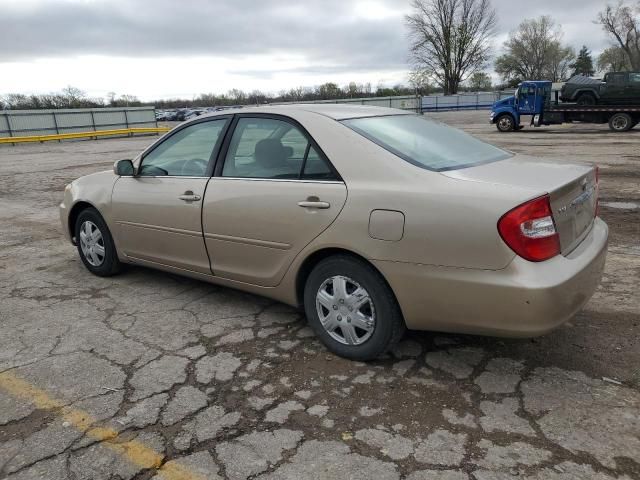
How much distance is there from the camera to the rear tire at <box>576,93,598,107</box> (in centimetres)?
2200

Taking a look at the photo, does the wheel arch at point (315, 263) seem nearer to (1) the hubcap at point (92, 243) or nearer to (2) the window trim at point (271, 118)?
(2) the window trim at point (271, 118)

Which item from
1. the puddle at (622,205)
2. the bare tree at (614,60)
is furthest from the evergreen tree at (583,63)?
the puddle at (622,205)

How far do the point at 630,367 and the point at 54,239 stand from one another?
6.48 meters

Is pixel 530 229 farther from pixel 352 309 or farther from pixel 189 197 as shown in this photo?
pixel 189 197

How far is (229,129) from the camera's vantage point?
3.91 metres

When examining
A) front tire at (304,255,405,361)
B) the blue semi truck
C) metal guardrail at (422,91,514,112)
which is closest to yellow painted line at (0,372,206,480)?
front tire at (304,255,405,361)

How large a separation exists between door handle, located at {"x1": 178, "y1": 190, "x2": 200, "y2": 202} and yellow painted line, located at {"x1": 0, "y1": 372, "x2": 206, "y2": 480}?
158cm

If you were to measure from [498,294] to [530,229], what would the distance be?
36cm

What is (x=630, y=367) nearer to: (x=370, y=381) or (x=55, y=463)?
(x=370, y=381)

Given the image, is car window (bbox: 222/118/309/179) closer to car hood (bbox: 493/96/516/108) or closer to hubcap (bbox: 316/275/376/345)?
hubcap (bbox: 316/275/376/345)

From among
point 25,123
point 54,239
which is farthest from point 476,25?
point 54,239

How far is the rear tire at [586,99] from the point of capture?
22.0 metres

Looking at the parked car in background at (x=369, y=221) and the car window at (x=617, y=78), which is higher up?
the car window at (x=617, y=78)

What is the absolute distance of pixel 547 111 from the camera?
2278 centimetres
